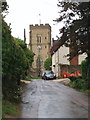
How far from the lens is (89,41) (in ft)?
66.1

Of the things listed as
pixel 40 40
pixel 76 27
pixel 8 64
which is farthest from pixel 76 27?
pixel 40 40

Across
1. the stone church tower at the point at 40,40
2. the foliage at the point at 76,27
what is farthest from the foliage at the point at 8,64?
the stone church tower at the point at 40,40

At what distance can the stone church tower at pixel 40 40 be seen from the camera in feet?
292

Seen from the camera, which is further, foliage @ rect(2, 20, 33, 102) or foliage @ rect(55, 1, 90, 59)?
foliage @ rect(55, 1, 90, 59)

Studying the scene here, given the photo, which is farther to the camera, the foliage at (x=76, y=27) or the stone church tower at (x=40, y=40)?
the stone church tower at (x=40, y=40)

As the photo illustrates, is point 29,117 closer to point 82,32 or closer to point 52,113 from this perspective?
point 52,113

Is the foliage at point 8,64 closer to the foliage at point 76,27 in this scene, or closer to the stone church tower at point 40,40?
the foliage at point 76,27

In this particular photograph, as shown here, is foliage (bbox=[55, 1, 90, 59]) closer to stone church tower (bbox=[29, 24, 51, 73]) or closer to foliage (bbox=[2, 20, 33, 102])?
foliage (bbox=[2, 20, 33, 102])

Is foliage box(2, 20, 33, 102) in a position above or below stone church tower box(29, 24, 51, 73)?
below

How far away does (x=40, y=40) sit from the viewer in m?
90.8

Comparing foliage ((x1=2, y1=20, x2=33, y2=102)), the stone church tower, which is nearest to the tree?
foliage ((x1=2, y1=20, x2=33, y2=102))

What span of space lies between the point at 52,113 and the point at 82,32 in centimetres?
1131

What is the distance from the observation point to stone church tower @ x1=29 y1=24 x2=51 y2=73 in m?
89.0

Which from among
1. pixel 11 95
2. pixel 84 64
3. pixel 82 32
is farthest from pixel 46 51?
pixel 11 95
